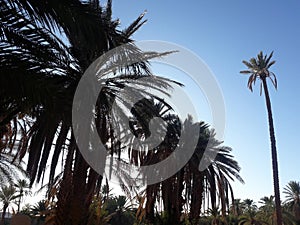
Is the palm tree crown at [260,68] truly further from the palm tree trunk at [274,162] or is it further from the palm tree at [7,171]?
the palm tree at [7,171]

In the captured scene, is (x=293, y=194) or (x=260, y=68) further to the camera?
(x=293, y=194)

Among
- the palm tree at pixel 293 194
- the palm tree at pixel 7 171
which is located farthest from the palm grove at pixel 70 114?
the palm tree at pixel 293 194

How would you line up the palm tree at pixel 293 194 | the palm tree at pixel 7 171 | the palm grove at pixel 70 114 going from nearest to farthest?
1. the palm grove at pixel 70 114
2. the palm tree at pixel 7 171
3. the palm tree at pixel 293 194

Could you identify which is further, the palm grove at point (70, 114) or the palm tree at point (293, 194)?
the palm tree at point (293, 194)

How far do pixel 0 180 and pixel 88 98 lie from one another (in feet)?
49.9

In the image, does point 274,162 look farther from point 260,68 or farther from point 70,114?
point 70,114

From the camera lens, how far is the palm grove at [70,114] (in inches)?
227

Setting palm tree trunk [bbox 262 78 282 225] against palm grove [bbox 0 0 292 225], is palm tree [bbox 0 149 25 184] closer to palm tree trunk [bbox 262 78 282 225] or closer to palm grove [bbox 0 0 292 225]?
palm grove [bbox 0 0 292 225]

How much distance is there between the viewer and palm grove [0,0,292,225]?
5773 millimetres

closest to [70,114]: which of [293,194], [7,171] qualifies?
[7,171]

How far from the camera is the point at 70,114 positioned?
660 cm

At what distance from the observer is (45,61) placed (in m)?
7.57

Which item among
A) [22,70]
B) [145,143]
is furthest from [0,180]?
[22,70]

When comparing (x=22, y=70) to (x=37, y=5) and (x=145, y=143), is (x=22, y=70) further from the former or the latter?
(x=145, y=143)
